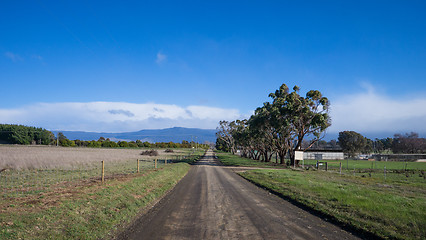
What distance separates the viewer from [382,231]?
8.39 meters

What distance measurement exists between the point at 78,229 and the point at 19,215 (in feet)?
6.47

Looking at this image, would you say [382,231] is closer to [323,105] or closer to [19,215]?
[19,215]

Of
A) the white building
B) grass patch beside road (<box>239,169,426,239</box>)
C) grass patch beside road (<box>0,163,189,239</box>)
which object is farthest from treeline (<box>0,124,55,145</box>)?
grass patch beside road (<box>239,169,426,239</box>)

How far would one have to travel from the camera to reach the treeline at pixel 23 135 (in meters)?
98.5

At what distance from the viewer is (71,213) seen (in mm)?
9023

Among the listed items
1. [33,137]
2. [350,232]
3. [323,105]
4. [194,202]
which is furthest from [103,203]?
[33,137]

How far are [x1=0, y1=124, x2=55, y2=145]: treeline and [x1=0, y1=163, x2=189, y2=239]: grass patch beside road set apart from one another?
4200 inches

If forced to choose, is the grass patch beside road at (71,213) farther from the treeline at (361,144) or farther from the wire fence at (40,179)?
the treeline at (361,144)

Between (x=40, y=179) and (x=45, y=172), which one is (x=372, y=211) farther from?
(x=45, y=172)

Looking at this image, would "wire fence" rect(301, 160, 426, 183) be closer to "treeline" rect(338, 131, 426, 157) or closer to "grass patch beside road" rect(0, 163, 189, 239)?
"grass patch beside road" rect(0, 163, 189, 239)

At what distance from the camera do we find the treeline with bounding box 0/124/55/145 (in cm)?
9847

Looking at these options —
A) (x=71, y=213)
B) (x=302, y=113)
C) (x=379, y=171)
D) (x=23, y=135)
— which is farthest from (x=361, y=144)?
(x=23, y=135)

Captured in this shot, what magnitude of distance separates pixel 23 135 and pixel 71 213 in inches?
4388

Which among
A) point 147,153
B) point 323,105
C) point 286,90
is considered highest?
point 286,90
